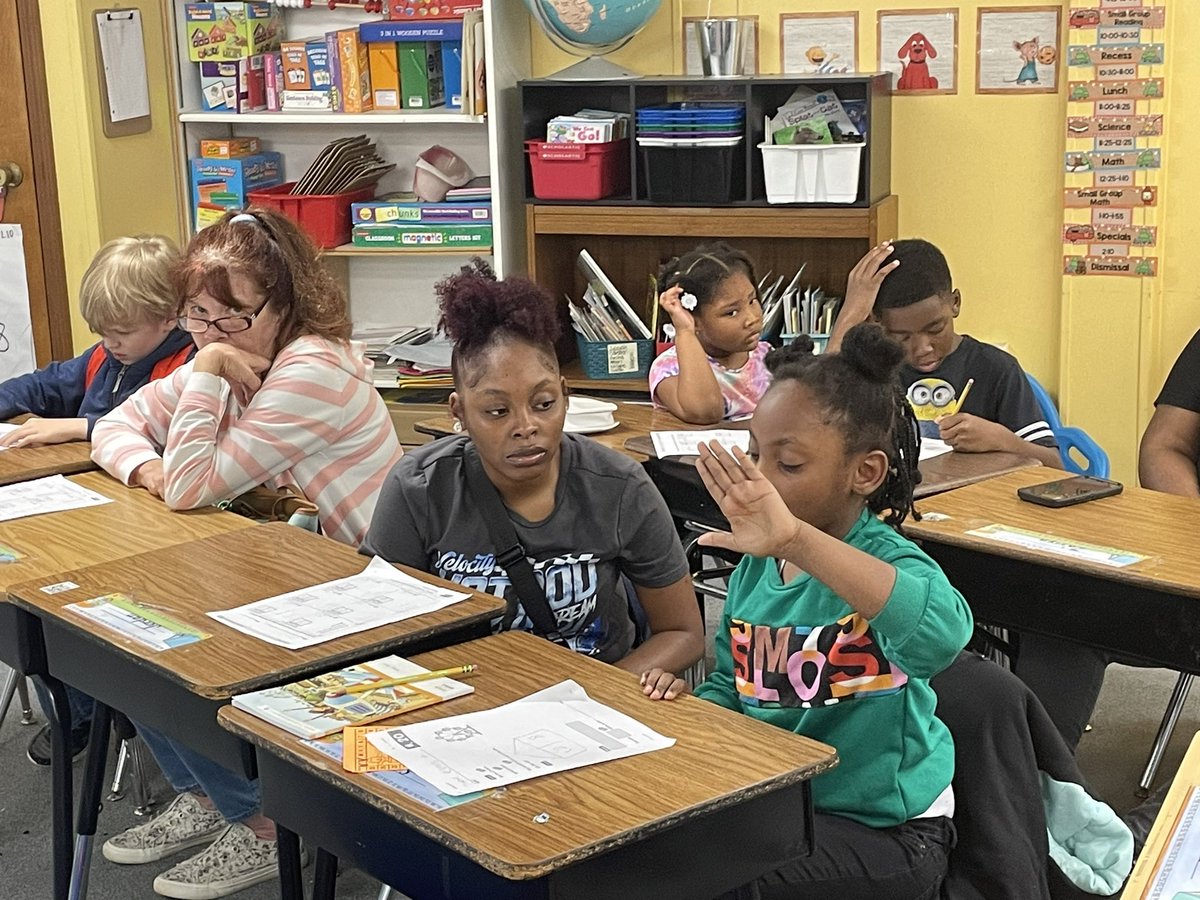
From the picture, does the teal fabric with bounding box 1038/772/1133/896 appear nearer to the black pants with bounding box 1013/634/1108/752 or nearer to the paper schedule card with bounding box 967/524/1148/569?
the paper schedule card with bounding box 967/524/1148/569

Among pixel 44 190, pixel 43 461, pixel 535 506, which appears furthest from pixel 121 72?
pixel 535 506

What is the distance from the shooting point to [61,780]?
2352mm

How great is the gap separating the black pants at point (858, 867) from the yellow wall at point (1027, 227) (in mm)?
2727

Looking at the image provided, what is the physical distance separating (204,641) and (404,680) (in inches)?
12.3

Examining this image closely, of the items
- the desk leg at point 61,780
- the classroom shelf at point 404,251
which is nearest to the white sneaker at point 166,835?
the desk leg at point 61,780

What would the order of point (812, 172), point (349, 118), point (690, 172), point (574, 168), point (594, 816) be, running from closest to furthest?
1. point (594, 816)
2. point (812, 172)
3. point (690, 172)
4. point (574, 168)
5. point (349, 118)

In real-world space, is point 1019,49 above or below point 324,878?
above

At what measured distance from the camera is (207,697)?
182cm

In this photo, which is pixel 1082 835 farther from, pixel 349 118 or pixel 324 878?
pixel 349 118

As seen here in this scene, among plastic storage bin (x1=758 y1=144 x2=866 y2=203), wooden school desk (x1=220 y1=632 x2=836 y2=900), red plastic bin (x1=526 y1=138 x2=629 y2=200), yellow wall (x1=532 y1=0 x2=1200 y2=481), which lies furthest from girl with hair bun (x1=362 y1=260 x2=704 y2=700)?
yellow wall (x1=532 y1=0 x2=1200 y2=481)

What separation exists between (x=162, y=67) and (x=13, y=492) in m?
2.52

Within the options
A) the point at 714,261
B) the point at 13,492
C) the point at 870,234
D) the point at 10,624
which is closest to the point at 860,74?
the point at 870,234

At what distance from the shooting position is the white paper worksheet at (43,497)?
9.02 feet

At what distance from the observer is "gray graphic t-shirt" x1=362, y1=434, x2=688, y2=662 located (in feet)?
7.27
